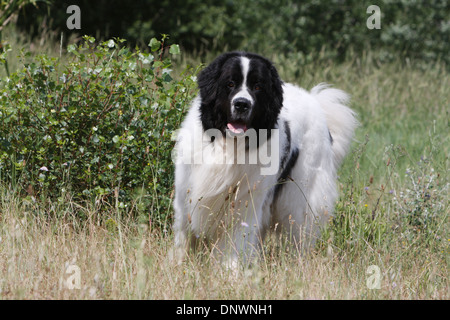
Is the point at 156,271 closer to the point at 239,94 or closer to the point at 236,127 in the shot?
the point at 236,127

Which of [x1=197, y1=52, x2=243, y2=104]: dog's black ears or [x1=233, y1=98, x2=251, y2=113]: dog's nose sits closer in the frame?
[x1=233, y1=98, x2=251, y2=113]: dog's nose

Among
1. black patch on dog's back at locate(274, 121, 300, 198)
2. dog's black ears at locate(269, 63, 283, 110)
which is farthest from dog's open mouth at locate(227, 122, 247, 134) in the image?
black patch on dog's back at locate(274, 121, 300, 198)

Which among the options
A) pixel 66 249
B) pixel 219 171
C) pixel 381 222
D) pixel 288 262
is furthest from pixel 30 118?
pixel 381 222

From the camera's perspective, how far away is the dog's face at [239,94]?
3732 millimetres

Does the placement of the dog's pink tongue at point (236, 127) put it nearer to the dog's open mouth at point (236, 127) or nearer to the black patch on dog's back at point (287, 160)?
the dog's open mouth at point (236, 127)

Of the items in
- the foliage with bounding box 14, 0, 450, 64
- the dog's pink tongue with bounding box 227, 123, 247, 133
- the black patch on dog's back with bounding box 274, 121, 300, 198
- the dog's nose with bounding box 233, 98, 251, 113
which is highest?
the foliage with bounding box 14, 0, 450, 64

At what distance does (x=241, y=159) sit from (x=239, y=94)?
47 centimetres

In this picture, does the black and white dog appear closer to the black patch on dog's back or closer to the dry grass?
the black patch on dog's back

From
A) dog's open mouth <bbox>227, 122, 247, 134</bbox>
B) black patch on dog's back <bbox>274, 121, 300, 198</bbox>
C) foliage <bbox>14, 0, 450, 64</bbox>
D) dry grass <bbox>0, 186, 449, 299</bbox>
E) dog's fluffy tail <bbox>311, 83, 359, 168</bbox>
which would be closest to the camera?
dry grass <bbox>0, 186, 449, 299</bbox>

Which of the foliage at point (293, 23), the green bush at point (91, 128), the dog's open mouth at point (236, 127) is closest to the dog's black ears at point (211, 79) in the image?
the dog's open mouth at point (236, 127)

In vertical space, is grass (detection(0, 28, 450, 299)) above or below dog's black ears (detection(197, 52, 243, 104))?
below

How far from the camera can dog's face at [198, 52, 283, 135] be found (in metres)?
3.73

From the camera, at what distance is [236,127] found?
149 inches

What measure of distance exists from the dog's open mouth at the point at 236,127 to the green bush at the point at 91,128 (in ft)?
2.29
